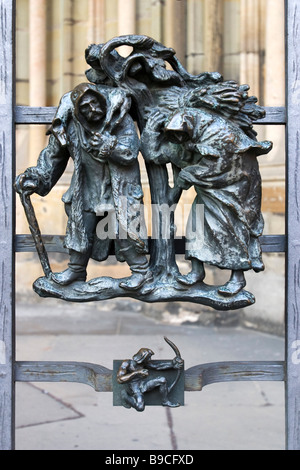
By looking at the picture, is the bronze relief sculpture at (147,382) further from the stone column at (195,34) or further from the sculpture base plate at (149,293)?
the stone column at (195,34)

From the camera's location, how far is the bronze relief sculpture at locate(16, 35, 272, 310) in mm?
992

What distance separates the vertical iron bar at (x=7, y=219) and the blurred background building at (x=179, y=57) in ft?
6.42

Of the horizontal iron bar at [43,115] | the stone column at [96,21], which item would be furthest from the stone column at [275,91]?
the horizontal iron bar at [43,115]

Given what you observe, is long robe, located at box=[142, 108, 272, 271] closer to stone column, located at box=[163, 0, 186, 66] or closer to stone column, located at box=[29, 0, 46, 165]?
stone column, located at box=[163, 0, 186, 66]

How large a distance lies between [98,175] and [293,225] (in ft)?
1.05

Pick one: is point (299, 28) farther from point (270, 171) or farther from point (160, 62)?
point (270, 171)

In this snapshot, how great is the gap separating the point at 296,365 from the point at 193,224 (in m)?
0.29

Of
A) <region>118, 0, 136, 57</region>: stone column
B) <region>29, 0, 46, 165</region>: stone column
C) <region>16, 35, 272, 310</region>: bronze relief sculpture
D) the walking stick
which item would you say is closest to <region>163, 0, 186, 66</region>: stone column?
<region>118, 0, 136, 57</region>: stone column

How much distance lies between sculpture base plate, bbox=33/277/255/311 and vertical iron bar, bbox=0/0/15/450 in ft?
0.20

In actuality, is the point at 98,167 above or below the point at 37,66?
below

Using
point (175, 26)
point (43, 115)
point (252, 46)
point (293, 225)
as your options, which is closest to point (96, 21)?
point (175, 26)

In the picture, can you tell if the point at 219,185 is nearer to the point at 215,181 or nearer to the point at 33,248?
the point at 215,181

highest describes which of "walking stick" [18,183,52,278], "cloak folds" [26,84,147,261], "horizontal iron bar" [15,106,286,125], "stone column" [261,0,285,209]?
"stone column" [261,0,285,209]

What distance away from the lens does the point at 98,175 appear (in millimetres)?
1024
